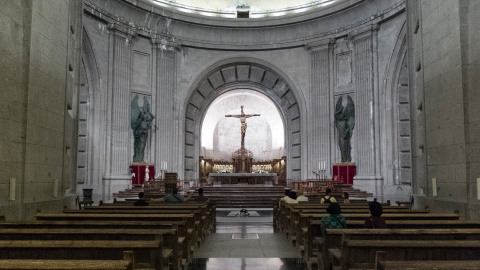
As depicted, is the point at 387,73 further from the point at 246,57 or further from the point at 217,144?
the point at 217,144

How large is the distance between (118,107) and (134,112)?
1.01m

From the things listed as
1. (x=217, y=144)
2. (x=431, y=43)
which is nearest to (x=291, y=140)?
(x=217, y=144)

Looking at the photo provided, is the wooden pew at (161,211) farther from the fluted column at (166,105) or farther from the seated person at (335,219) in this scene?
the fluted column at (166,105)

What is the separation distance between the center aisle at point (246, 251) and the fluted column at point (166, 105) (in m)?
11.3

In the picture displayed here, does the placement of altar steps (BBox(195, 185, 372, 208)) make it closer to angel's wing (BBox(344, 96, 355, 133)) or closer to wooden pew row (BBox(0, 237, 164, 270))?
angel's wing (BBox(344, 96, 355, 133))

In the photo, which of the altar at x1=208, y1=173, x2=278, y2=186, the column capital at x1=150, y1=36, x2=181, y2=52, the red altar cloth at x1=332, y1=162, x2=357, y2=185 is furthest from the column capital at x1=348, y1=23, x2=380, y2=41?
the column capital at x1=150, y1=36, x2=181, y2=52

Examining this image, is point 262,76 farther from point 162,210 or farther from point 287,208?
point 162,210

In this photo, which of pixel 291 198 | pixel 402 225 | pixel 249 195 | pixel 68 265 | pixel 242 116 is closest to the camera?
pixel 68 265

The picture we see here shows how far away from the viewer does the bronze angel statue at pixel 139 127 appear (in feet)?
68.5

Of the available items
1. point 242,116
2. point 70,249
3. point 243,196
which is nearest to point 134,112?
point 243,196

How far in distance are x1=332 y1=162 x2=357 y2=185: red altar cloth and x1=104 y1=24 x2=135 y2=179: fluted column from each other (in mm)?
9928

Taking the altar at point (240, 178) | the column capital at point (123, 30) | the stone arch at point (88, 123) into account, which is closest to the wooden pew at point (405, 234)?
the stone arch at point (88, 123)

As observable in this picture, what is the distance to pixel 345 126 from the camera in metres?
21.4

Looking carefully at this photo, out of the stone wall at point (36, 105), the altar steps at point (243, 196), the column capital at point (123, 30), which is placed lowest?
the altar steps at point (243, 196)
